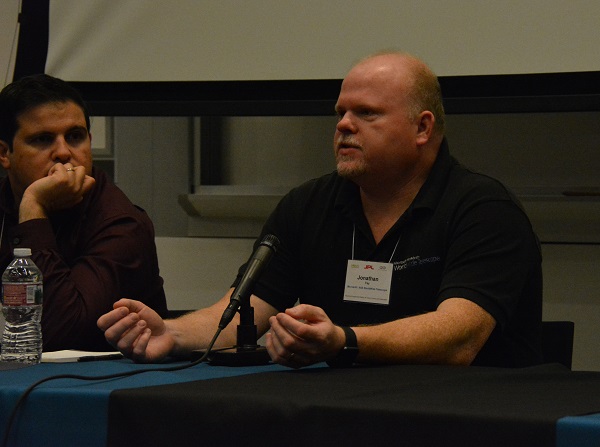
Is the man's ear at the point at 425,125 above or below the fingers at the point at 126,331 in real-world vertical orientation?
above

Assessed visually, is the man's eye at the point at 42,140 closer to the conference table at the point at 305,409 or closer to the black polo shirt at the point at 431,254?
the black polo shirt at the point at 431,254

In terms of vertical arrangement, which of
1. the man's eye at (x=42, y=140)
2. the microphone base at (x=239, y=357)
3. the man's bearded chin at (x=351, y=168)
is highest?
the man's eye at (x=42, y=140)

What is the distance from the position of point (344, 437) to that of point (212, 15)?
241cm

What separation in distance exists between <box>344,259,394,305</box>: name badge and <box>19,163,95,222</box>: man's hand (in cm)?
73

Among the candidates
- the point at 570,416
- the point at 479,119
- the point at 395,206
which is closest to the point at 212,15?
the point at 479,119

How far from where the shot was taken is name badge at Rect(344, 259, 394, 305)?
212 centimetres

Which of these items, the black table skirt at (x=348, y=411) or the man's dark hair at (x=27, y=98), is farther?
the man's dark hair at (x=27, y=98)

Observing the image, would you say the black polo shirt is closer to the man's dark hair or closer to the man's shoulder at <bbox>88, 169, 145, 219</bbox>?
the man's shoulder at <bbox>88, 169, 145, 219</bbox>

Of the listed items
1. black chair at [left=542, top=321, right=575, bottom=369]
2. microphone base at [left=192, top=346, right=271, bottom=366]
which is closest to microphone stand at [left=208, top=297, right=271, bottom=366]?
microphone base at [left=192, top=346, right=271, bottom=366]

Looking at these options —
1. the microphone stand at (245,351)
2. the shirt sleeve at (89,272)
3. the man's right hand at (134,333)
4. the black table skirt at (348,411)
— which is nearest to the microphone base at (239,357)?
the microphone stand at (245,351)

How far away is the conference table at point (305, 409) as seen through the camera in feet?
3.62

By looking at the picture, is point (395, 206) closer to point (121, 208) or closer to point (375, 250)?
point (375, 250)

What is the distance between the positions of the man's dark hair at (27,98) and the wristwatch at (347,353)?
1.17 m

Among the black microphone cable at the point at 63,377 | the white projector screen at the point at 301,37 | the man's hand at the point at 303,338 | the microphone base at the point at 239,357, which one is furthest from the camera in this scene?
the white projector screen at the point at 301,37
